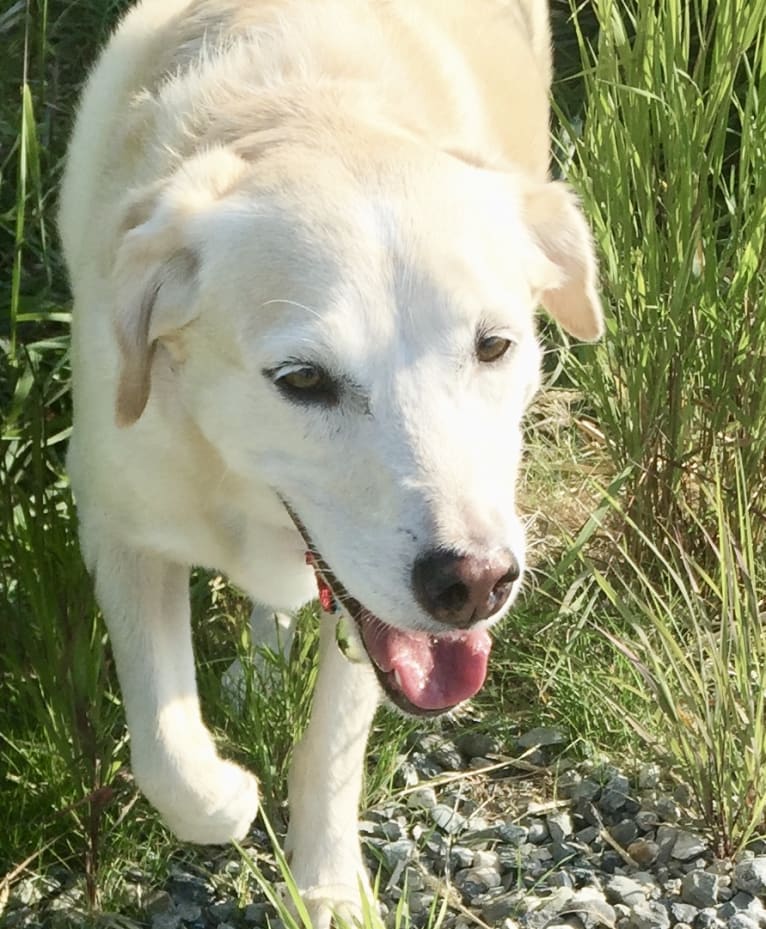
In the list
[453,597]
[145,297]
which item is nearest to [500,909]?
[453,597]

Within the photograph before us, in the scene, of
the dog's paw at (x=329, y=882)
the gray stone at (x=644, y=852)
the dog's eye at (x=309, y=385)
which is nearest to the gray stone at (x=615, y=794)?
the gray stone at (x=644, y=852)

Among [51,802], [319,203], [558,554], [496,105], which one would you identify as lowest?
[558,554]

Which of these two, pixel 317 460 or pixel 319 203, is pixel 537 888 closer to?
pixel 317 460

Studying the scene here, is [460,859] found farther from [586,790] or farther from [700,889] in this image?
[700,889]

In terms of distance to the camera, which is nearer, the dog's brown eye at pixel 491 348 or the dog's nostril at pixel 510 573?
the dog's nostril at pixel 510 573

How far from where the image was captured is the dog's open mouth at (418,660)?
2098 mm

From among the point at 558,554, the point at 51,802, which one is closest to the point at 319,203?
the point at 51,802

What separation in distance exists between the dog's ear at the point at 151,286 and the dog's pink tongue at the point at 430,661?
50 centimetres

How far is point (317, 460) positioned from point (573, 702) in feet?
3.50

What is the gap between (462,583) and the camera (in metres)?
1.84

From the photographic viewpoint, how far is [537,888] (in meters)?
2.49

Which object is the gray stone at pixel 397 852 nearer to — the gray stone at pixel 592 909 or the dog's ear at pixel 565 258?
the gray stone at pixel 592 909

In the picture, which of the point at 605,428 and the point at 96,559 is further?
the point at 605,428

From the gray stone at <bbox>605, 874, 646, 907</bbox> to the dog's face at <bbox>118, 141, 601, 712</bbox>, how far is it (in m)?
0.59
